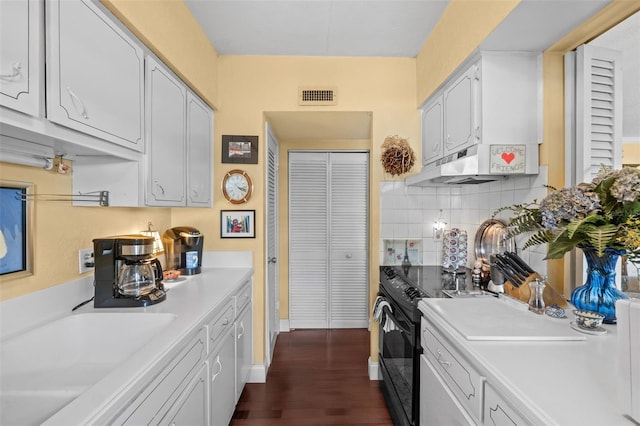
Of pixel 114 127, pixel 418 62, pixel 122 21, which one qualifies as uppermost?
pixel 418 62

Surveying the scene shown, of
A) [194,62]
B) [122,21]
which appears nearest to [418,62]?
[194,62]

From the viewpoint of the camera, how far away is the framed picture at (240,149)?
2.56 m

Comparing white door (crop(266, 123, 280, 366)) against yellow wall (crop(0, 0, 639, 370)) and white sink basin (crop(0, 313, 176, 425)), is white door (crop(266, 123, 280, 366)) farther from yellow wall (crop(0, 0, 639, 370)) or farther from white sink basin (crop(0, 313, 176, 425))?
white sink basin (crop(0, 313, 176, 425))

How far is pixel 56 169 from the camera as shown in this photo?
1.40 meters

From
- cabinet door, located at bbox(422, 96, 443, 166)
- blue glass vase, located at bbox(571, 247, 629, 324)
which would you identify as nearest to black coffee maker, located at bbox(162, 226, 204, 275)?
cabinet door, located at bbox(422, 96, 443, 166)

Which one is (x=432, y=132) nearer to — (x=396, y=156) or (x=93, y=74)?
(x=396, y=156)

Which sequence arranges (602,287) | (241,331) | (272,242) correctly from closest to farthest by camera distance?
(602,287), (241,331), (272,242)

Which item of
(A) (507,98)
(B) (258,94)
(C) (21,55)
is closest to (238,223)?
(B) (258,94)

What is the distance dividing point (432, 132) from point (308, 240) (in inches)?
74.2

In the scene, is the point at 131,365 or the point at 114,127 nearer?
the point at 131,365

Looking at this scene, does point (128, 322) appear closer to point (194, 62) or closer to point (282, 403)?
point (282, 403)

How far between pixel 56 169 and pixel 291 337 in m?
2.71

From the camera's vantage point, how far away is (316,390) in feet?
8.02

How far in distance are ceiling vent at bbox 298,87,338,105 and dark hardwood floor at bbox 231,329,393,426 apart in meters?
2.27
